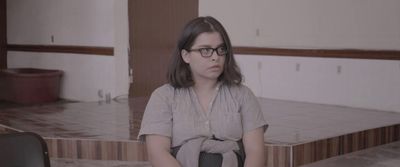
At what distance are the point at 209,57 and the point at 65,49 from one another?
6.93m

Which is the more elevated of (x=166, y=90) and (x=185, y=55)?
(x=185, y=55)

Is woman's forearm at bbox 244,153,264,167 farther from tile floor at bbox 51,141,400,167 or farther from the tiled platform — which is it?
tile floor at bbox 51,141,400,167

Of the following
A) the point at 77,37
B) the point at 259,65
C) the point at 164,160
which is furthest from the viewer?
the point at 77,37

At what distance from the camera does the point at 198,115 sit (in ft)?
5.62

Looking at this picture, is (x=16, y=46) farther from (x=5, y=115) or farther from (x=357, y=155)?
(x=357, y=155)

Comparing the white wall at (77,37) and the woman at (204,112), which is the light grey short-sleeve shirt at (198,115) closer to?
the woman at (204,112)

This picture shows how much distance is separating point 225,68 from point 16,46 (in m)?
8.27

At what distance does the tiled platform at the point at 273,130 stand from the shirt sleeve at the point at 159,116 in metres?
1.85

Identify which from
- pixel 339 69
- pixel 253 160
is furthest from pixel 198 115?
pixel 339 69

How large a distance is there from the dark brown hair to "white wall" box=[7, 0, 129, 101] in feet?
18.5

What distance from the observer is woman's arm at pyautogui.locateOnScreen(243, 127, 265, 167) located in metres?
1.72

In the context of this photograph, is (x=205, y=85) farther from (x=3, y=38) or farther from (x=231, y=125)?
(x=3, y=38)

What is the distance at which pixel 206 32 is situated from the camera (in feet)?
5.54

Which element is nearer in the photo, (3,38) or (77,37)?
(77,37)
